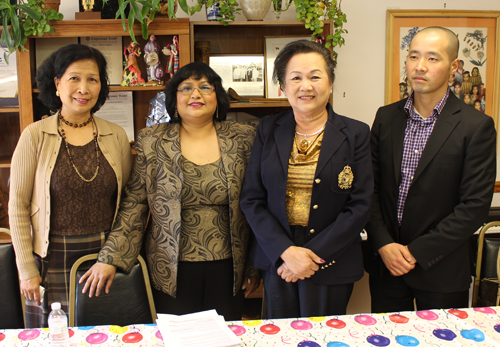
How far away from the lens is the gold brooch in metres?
Result: 1.62

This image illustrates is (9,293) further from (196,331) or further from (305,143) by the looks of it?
(305,143)

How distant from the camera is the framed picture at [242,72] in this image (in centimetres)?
289

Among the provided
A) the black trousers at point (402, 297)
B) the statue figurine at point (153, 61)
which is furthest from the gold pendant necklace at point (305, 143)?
the statue figurine at point (153, 61)

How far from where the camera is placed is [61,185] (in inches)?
68.4

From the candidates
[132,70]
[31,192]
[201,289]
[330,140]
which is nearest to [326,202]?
[330,140]

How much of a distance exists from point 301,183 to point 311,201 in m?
0.08

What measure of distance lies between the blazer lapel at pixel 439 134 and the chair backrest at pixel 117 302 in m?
1.19

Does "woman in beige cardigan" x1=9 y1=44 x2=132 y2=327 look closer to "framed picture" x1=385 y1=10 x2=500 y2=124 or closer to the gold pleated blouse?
the gold pleated blouse

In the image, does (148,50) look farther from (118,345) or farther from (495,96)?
(495,96)

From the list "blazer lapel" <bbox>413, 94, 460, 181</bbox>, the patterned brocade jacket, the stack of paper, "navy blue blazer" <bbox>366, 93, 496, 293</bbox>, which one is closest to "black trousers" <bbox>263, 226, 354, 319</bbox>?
the patterned brocade jacket

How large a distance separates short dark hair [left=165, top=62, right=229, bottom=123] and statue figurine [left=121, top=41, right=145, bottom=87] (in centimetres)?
92

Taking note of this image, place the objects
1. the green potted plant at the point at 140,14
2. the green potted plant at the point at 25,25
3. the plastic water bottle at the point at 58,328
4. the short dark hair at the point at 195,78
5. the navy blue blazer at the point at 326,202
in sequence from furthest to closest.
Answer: the green potted plant at the point at 25,25 → the short dark hair at the point at 195,78 → the green potted plant at the point at 140,14 → the navy blue blazer at the point at 326,202 → the plastic water bottle at the point at 58,328

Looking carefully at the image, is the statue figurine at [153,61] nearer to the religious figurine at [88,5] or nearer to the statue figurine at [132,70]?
the statue figurine at [132,70]

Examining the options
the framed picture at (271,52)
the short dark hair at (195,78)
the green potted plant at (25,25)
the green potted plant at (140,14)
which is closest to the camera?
the green potted plant at (140,14)
